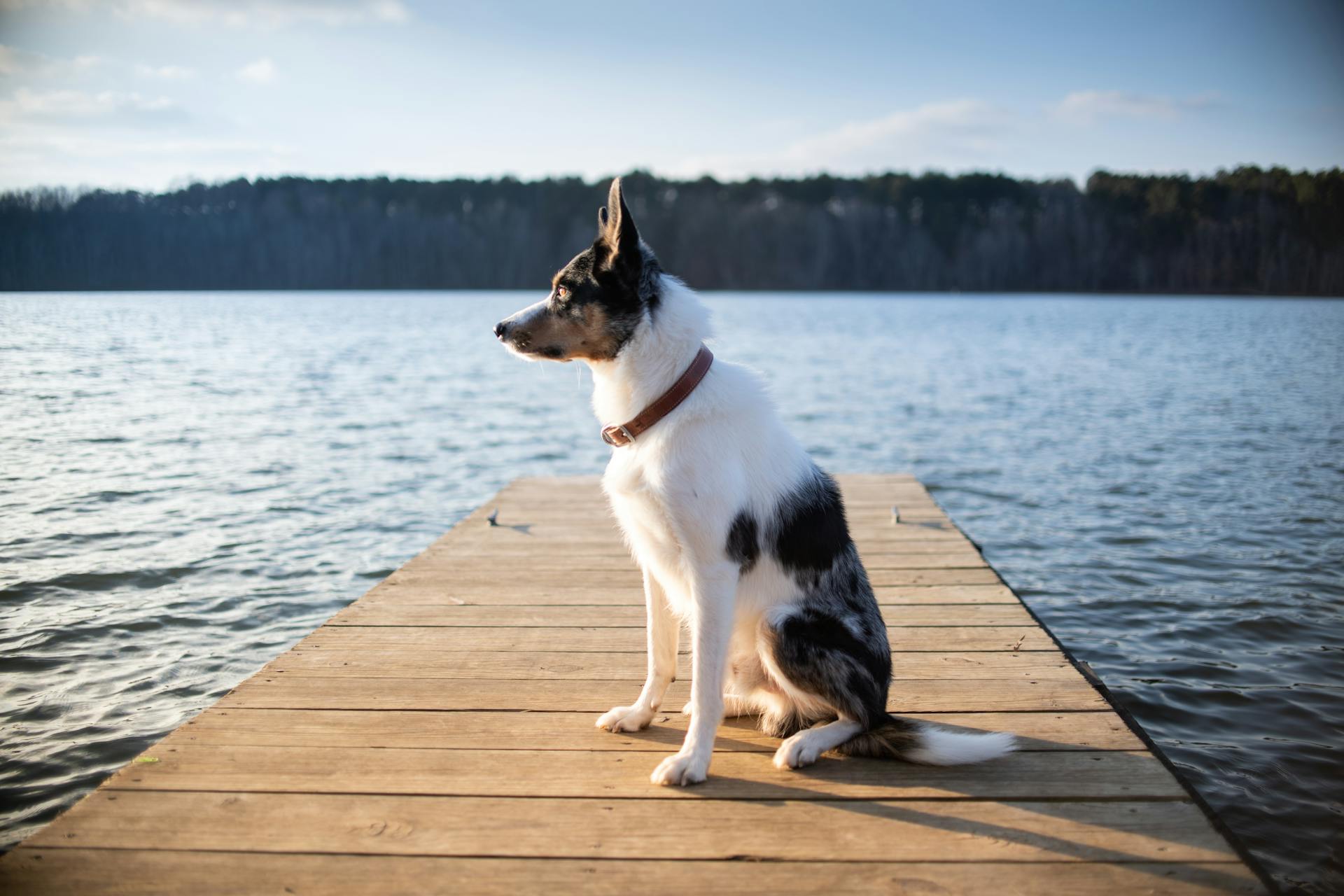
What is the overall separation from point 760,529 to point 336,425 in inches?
493

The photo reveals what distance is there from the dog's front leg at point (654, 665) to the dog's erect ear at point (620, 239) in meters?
1.04

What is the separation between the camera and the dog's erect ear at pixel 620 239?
2.53 metres

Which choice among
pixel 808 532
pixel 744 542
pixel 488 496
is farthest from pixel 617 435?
pixel 488 496

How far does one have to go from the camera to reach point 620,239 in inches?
102

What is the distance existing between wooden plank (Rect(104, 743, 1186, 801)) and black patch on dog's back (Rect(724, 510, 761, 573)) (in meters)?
0.66

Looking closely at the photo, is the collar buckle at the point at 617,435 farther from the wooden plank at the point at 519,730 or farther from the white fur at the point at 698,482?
the wooden plank at the point at 519,730

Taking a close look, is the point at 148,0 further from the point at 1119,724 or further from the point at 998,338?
the point at 998,338

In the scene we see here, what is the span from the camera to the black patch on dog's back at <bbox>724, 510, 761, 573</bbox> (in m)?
2.58

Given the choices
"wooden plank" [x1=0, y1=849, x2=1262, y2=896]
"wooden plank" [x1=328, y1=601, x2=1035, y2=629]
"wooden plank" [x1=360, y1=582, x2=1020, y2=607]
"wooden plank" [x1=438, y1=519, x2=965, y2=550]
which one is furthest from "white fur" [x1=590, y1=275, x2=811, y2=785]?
"wooden plank" [x1=438, y1=519, x2=965, y2=550]

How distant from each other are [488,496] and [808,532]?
743 cm

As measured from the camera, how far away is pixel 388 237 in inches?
2459

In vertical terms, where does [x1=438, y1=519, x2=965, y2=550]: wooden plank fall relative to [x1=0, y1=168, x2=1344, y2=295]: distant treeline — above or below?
below

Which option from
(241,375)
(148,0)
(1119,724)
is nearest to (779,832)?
(1119,724)

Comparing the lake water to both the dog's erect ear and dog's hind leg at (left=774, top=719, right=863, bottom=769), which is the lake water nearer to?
dog's hind leg at (left=774, top=719, right=863, bottom=769)
